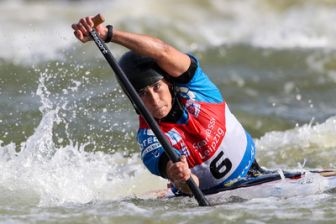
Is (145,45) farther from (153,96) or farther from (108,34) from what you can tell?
(153,96)

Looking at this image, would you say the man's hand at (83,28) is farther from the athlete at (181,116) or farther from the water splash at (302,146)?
the water splash at (302,146)

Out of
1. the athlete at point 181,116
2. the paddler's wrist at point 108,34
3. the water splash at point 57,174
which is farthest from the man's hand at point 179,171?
the water splash at point 57,174

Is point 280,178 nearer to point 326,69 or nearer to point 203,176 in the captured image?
point 203,176

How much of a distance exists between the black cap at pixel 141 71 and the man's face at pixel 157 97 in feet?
0.12

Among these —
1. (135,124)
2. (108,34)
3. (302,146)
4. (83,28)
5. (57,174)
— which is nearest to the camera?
(83,28)

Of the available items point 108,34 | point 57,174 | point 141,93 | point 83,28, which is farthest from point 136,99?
point 57,174

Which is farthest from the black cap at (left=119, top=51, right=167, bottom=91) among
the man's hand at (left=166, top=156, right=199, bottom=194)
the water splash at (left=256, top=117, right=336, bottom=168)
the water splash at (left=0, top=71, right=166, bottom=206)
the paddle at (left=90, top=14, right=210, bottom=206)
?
the water splash at (left=256, top=117, right=336, bottom=168)

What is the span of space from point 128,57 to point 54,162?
1932 millimetres

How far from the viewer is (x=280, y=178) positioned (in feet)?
19.8

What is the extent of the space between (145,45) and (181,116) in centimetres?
65

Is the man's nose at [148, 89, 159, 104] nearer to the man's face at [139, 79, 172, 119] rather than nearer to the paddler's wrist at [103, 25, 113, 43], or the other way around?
the man's face at [139, 79, 172, 119]

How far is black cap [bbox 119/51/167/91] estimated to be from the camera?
5.64 metres

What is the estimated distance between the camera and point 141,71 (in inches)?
223

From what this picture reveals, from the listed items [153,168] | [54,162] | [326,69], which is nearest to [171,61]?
[153,168]
